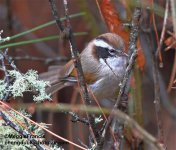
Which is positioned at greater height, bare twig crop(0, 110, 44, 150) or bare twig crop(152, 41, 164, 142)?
bare twig crop(0, 110, 44, 150)

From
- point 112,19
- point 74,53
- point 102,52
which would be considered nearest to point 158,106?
point 112,19

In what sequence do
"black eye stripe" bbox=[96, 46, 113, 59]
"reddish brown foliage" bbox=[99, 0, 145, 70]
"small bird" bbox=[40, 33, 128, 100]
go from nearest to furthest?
"reddish brown foliage" bbox=[99, 0, 145, 70] < "small bird" bbox=[40, 33, 128, 100] < "black eye stripe" bbox=[96, 46, 113, 59]

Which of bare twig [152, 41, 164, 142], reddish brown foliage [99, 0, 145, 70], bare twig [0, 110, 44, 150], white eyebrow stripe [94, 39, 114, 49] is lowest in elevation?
bare twig [152, 41, 164, 142]

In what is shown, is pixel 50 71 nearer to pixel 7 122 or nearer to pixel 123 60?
pixel 123 60

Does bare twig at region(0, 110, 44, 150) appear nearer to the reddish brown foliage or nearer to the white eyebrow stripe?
the reddish brown foliage

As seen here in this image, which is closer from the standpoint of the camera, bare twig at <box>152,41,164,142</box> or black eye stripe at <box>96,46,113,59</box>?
bare twig at <box>152,41,164,142</box>

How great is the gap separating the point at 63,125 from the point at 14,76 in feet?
7.87

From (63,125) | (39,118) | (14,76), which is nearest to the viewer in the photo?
(14,76)

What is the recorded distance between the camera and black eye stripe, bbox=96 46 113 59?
2.77 metres

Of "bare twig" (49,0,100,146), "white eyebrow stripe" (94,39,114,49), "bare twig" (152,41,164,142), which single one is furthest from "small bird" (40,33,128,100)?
"bare twig" (49,0,100,146)

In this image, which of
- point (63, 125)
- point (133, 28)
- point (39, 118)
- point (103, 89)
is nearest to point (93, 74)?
point (103, 89)

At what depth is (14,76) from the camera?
184cm

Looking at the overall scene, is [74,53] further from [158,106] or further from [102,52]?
[102,52]

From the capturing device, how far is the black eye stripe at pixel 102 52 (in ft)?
9.07
